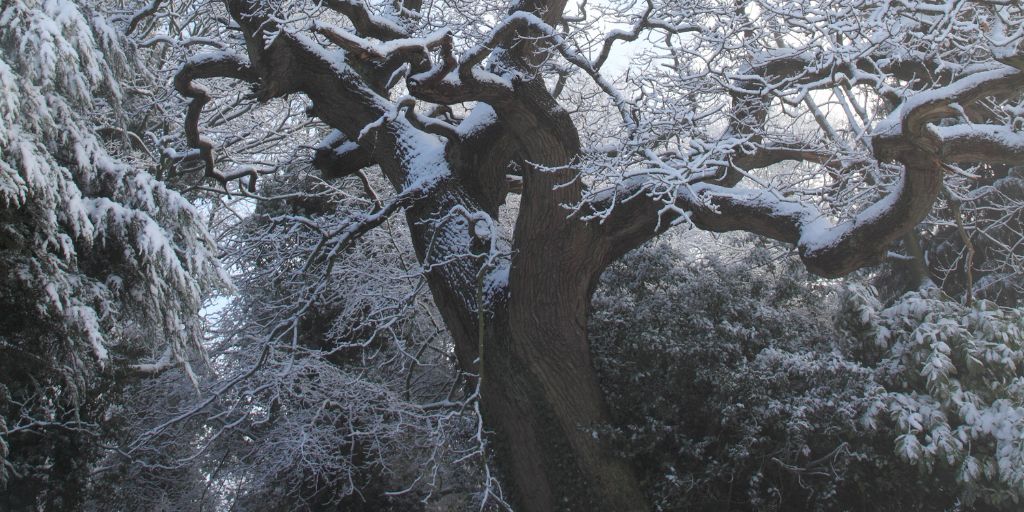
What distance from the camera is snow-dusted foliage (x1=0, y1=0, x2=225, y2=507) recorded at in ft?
12.4

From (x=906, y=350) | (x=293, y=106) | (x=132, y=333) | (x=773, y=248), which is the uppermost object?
(x=293, y=106)

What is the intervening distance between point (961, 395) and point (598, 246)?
3.14m

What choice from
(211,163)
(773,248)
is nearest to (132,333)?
(211,163)

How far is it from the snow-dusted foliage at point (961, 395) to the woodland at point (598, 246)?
0.03 meters

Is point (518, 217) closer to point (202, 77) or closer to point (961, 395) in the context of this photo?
point (202, 77)

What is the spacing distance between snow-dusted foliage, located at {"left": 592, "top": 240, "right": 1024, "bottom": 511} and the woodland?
3 centimetres

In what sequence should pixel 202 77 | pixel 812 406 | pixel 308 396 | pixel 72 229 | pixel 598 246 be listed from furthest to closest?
pixel 308 396
pixel 812 406
pixel 598 246
pixel 202 77
pixel 72 229

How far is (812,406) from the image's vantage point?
6.25m

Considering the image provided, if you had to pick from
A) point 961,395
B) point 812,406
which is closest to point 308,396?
point 812,406

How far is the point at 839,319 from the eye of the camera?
7.31 meters

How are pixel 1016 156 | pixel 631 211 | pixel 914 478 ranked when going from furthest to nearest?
pixel 914 478 < pixel 631 211 < pixel 1016 156

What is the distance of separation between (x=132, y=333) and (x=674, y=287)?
17.5 ft

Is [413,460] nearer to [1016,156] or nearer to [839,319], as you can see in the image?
[839,319]

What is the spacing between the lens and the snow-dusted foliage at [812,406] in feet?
20.2
